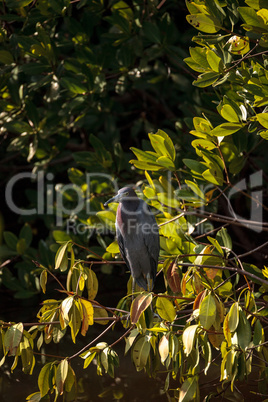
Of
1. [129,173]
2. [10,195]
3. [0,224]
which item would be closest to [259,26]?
[129,173]

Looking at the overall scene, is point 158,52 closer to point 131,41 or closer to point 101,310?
point 131,41

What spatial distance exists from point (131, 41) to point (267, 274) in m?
2.03

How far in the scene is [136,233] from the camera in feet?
10.4

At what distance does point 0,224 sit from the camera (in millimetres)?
4891

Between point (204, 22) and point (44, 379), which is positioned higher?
point (204, 22)

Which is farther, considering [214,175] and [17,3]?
[17,3]

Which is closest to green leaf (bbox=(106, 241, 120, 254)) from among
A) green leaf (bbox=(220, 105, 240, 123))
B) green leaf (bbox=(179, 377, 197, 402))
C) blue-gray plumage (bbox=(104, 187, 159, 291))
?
blue-gray plumage (bbox=(104, 187, 159, 291))

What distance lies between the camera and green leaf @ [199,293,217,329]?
2.11 m

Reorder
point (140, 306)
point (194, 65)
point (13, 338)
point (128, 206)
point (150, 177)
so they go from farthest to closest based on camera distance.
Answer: point (128, 206) < point (150, 177) < point (194, 65) < point (13, 338) < point (140, 306)

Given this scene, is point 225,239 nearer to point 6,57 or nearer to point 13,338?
point 13,338

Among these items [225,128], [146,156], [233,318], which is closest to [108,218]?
[146,156]

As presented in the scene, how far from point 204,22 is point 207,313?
4.31 ft

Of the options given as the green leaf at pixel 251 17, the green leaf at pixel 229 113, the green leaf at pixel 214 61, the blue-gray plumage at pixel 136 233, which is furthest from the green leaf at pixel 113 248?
the green leaf at pixel 251 17

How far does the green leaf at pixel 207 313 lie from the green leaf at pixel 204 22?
4.11 ft
